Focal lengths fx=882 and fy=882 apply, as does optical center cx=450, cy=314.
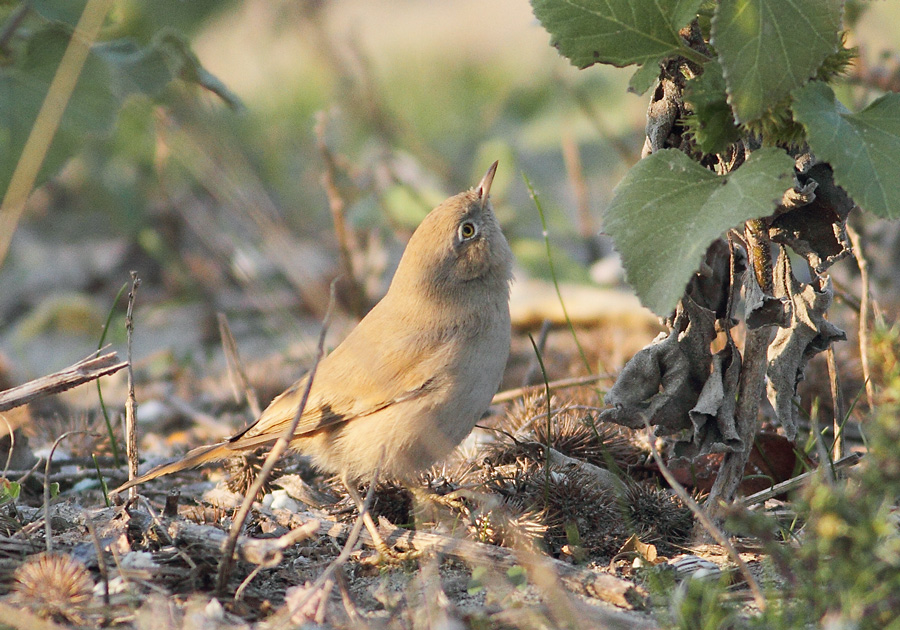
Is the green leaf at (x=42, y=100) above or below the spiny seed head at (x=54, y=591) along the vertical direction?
above

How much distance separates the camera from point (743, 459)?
2836 mm

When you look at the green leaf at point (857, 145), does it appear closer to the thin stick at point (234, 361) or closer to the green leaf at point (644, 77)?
the green leaf at point (644, 77)

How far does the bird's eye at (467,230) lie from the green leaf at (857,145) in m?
1.60

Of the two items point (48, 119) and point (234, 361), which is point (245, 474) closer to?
point (234, 361)

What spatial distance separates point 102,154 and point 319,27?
261 centimetres

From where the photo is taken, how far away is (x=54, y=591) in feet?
7.73

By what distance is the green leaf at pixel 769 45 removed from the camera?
2.31 m

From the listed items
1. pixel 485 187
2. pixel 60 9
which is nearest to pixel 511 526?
pixel 485 187

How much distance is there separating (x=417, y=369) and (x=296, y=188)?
228 inches

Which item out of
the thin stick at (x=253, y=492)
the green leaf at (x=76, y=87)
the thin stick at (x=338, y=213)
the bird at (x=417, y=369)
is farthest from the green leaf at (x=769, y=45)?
the thin stick at (x=338, y=213)

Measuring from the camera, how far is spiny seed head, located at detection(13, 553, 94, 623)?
2.35 meters

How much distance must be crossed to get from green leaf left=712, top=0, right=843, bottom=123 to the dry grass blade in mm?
1956

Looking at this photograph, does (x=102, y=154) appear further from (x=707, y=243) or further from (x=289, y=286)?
(x=707, y=243)

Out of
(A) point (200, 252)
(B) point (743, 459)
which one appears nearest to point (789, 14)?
(B) point (743, 459)
